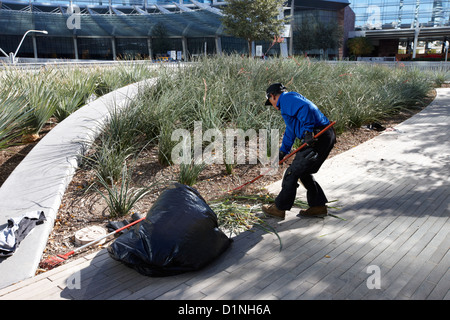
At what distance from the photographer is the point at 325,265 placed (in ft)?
10.4

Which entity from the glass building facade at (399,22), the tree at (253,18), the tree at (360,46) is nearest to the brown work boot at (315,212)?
the tree at (253,18)

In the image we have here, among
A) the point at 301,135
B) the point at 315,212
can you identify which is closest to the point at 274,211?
the point at 315,212

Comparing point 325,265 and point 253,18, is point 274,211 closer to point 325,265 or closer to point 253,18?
point 325,265

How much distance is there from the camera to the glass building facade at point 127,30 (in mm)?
54688

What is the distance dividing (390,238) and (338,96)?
6.10 metres

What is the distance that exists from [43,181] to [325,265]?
12.0 ft

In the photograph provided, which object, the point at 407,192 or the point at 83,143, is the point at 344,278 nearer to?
the point at 407,192

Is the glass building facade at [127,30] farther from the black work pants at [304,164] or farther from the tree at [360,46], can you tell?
the black work pants at [304,164]

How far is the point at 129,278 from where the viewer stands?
3.05m

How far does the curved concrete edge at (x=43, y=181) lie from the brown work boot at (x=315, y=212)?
9.42 ft

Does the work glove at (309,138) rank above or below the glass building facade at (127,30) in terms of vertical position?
below

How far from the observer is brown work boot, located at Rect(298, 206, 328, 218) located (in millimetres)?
4219

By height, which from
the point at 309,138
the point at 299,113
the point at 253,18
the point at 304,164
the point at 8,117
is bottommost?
the point at 304,164

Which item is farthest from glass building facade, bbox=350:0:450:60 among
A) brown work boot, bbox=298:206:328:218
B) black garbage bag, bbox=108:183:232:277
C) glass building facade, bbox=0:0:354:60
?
black garbage bag, bbox=108:183:232:277
